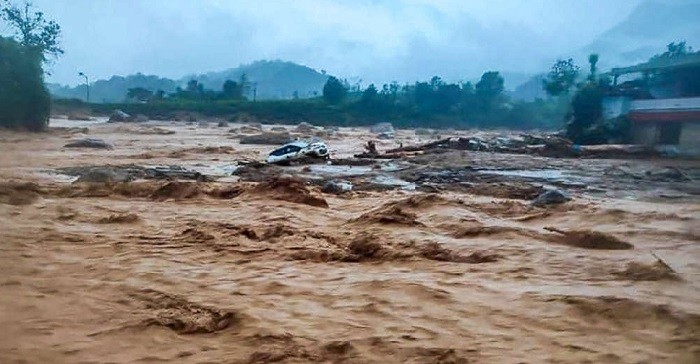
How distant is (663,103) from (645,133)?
216 centimetres

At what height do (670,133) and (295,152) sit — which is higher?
(670,133)

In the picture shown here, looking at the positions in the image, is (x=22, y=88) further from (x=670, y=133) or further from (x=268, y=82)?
(x=268, y=82)

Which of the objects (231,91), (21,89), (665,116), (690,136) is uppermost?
(231,91)

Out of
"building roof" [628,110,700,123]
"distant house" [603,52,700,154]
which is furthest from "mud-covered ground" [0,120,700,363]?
"distant house" [603,52,700,154]

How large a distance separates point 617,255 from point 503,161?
12.6m

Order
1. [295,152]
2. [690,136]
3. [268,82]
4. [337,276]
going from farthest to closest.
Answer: [268,82]
[690,136]
[295,152]
[337,276]

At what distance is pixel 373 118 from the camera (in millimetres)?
56094

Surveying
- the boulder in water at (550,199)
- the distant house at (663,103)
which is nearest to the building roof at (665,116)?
the distant house at (663,103)

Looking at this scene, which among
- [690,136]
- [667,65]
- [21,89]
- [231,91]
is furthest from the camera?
[231,91]

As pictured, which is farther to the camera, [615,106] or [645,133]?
[615,106]

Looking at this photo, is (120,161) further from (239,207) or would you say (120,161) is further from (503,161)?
(503,161)

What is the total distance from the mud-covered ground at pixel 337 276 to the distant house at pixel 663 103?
12.5m

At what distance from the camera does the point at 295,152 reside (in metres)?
18.0

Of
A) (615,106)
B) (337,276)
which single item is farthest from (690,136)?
(337,276)
